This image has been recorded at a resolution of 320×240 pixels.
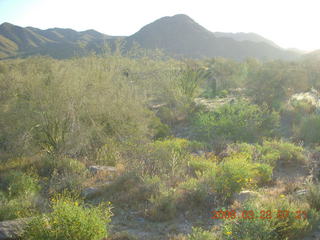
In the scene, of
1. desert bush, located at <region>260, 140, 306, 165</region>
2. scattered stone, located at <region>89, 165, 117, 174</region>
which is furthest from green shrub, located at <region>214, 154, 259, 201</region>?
scattered stone, located at <region>89, 165, 117, 174</region>

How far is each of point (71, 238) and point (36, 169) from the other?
3.66 meters

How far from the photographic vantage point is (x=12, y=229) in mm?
3555

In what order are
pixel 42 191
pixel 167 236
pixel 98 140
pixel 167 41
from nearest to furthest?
pixel 167 236 → pixel 42 191 → pixel 98 140 → pixel 167 41

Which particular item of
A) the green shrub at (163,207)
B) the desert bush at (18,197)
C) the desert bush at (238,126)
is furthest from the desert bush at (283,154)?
the desert bush at (18,197)

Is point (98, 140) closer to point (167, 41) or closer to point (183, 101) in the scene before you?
point (183, 101)

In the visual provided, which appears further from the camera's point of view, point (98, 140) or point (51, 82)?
point (98, 140)

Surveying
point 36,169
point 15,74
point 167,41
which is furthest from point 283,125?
point 167,41

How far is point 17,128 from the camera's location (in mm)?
6500

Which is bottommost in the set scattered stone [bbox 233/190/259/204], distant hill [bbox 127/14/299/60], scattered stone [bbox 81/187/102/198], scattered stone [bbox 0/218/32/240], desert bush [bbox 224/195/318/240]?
scattered stone [bbox 81/187/102/198]

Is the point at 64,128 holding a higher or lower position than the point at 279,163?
higher

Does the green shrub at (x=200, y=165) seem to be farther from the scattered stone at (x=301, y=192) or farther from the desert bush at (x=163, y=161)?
the scattered stone at (x=301, y=192)

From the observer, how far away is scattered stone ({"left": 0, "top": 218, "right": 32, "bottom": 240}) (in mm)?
3480
